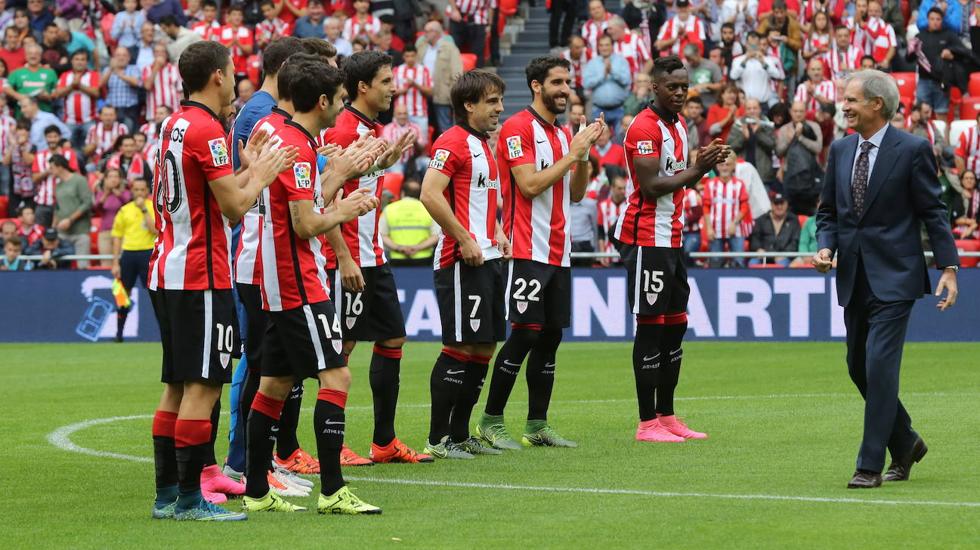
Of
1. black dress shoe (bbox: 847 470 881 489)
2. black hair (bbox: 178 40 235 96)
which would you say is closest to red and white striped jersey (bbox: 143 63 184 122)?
black hair (bbox: 178 40 235 96)

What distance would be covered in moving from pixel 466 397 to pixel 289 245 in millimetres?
2692

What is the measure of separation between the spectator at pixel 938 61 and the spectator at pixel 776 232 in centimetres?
451

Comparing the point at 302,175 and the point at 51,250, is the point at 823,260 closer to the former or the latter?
the point at 302,175

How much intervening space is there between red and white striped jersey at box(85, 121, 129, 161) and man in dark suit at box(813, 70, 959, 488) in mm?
19148

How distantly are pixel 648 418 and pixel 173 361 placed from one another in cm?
415

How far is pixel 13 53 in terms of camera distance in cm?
2759

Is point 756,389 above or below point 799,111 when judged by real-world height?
below

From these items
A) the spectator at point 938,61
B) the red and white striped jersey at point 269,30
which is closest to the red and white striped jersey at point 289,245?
the spectator at point 938,61

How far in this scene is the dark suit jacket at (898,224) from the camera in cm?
825

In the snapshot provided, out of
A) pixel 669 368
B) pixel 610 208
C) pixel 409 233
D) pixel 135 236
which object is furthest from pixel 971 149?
pixel 669 368

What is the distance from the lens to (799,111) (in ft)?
74.1

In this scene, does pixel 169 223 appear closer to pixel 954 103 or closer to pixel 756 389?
pixel 756 389

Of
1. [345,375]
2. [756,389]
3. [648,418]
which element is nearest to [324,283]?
[345,375]

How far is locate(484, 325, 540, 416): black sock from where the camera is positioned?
34.4ft
